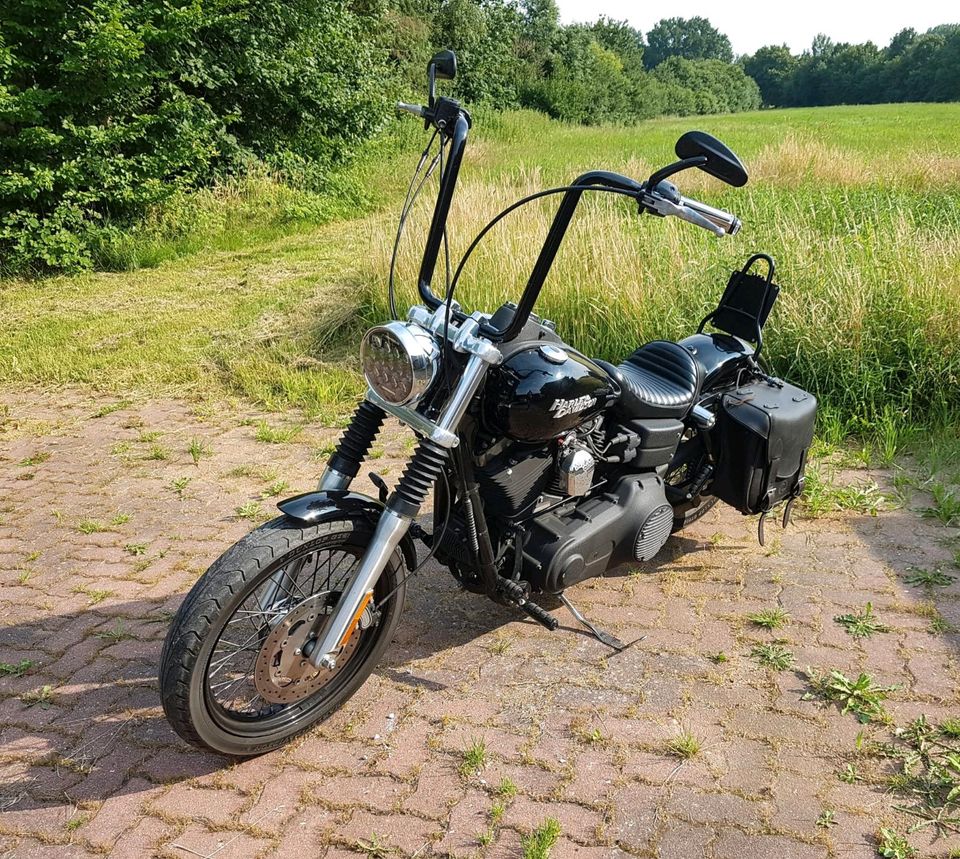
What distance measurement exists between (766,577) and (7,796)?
303 centimetres

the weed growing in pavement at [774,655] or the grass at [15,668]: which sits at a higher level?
the weed growing in pavement at [774,655]

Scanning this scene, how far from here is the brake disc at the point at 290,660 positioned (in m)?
2.57

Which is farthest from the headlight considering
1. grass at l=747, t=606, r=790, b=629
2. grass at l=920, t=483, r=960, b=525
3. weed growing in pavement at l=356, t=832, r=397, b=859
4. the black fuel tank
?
grass at l=920, t=483, r=960, b=525

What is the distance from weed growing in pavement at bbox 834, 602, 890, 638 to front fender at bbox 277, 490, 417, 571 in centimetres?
199

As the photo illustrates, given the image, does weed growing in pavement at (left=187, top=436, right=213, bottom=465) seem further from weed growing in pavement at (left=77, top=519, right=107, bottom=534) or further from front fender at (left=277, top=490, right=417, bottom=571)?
front fender at (left=277, top=490, right=417, bottom=571)

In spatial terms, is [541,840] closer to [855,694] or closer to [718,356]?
[855,694]

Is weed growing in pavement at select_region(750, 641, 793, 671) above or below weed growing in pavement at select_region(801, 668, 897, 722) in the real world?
below

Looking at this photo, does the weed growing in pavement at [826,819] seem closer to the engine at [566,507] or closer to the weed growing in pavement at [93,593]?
the engine at [566,507]

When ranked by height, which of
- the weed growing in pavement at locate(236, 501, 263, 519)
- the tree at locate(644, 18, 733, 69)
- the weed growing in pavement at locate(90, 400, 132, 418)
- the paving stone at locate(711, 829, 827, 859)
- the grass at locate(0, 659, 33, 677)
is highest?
the tree at locate(644, 18, 733, 69)

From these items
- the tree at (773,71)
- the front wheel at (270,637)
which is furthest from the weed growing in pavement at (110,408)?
the tree at (773,71)

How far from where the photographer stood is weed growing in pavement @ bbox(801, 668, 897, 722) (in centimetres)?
283

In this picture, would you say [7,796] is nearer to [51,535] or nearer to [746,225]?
[51,535]

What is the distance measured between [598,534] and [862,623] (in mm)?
1193

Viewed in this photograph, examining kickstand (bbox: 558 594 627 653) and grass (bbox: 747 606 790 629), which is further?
grass (bbox: 747 606 790 629)
